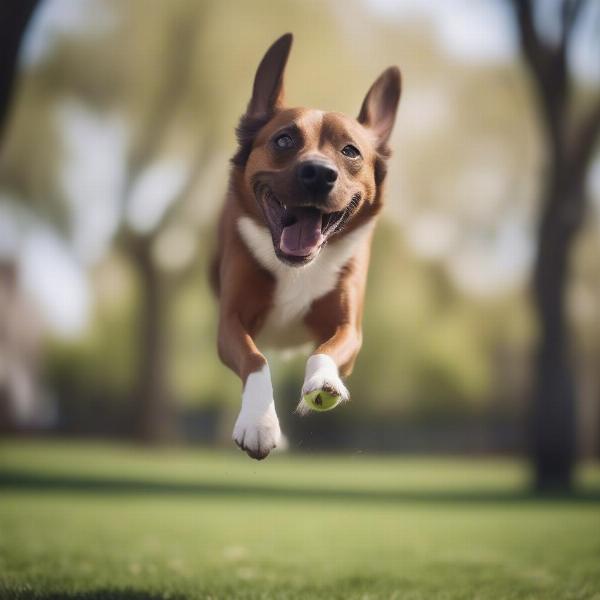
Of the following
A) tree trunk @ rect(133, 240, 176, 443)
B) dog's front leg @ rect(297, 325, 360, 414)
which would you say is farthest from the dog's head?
tree trunk @ rect(133, 240, 176, 443)

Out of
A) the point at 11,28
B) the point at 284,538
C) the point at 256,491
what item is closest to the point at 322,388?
the point at 11,28

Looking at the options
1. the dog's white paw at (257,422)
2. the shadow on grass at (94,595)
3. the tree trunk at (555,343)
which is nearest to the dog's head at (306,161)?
the dog's white paw at (257,422)

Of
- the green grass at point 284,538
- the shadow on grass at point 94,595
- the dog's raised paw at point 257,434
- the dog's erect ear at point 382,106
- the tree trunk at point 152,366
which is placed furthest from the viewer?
the tree trunk at point 152,366

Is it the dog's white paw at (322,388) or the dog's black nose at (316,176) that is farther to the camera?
the dog's black nose at (316,176)

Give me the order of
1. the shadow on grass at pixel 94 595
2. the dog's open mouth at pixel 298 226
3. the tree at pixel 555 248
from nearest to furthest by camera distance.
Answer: the dog's open mouth at pixel 298 226 → the shadow on grass at pixel 94 595 → the tree at pixel 555 248

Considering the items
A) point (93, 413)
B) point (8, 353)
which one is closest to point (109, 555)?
point (8, 353)

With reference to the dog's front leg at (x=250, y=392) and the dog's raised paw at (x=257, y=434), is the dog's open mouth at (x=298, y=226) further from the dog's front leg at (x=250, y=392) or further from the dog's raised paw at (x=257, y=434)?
the dog's raised paw at (x=257, y=434)

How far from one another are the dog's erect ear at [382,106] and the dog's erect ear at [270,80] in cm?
37

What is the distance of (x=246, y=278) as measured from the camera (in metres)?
3.53

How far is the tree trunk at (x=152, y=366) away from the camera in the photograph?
18.6m

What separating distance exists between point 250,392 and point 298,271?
663 millimetres

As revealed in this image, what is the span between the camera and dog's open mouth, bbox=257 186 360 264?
3.16 m

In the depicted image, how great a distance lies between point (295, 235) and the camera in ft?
10.5

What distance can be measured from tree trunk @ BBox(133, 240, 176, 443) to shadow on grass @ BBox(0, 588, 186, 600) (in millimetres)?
14300
